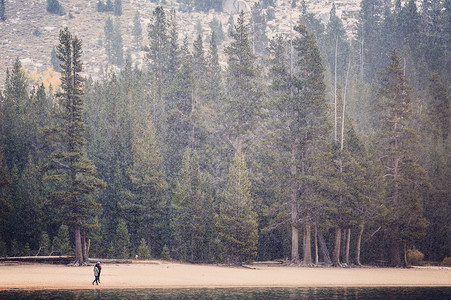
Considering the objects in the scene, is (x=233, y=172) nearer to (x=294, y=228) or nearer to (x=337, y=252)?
(x=294, y=228)

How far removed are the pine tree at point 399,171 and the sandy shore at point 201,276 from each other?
15.7 ft

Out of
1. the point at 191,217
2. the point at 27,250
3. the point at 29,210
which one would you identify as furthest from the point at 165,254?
the point at 29,210

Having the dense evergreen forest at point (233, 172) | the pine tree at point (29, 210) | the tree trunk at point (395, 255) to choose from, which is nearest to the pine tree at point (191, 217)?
the dense evergreen forest at point (233, 172)

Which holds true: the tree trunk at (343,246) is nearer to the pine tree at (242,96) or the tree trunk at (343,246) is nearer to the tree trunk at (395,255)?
the tree trunk at (395,255)

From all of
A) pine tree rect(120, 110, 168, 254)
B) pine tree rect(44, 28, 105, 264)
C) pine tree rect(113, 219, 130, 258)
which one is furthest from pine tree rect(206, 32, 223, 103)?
pine tree rect(44, 28, 105, 264)

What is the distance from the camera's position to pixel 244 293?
151ft

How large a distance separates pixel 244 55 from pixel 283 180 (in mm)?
17305

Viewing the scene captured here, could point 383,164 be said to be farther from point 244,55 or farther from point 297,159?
point 244,55

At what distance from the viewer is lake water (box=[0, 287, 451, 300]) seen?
42062mm

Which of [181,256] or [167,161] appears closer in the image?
[181,256]

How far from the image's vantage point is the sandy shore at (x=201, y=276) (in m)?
48.0

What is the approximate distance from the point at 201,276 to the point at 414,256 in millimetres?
29914

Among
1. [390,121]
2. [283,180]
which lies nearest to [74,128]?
[283,180]

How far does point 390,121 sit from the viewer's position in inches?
2739
